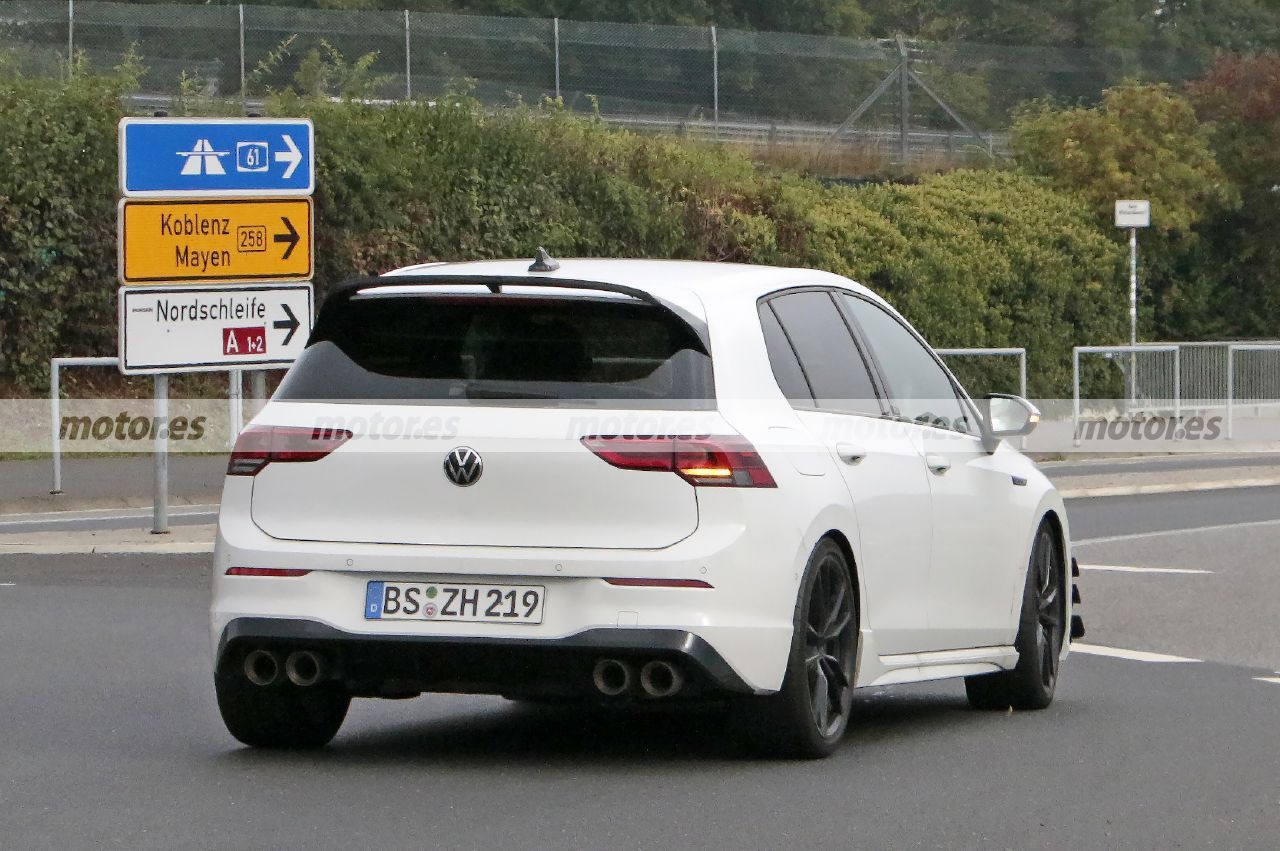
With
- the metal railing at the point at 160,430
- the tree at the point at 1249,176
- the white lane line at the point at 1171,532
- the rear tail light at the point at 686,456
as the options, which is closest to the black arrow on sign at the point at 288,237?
the metal railing at the point at 160,430

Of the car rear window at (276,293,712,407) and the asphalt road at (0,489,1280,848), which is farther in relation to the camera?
the car rear window at (276,293,712,407)

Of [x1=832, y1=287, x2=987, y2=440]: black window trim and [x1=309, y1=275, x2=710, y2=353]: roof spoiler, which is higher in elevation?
[x1=309, y1=275, x2=710, y2=353]: roof spoiler

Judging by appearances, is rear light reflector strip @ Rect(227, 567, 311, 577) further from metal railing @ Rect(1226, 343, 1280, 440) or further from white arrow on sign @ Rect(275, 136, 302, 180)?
metal railing @ Rect(1226, 343, 1280, 440)

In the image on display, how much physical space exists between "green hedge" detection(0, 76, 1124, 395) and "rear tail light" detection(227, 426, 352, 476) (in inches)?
802

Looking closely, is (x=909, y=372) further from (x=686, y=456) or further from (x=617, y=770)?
(x=617, y=770)

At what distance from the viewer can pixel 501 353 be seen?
7.89 meters

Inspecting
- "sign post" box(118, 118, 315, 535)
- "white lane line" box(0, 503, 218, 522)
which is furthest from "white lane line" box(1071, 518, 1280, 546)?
"white lane line" box(0, 503, 218, 522)

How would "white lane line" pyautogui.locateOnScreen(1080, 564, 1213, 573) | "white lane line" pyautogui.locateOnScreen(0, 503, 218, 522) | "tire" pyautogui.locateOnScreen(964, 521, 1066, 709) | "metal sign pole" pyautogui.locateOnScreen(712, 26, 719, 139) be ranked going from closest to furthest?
"tire" pyautogui.locateOnScreen(964, 521, 1066, 709) → "white lane line" pyautogui.locateOnScreen(1080, 564, 1213, 573) → "white lane line" pyautogui.locateOnScreen(0, 503, 218, 522) → "metal sign pole" pyautogui.locateOnScreen(712, 26, 719, 139)

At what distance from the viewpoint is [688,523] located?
7531 mm

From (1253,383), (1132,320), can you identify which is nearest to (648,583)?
(1253,383)

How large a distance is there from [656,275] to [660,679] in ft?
4.60

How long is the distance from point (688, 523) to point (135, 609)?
675 centimetres

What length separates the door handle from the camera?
8164mm

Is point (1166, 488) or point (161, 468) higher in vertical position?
point (161, 468)
